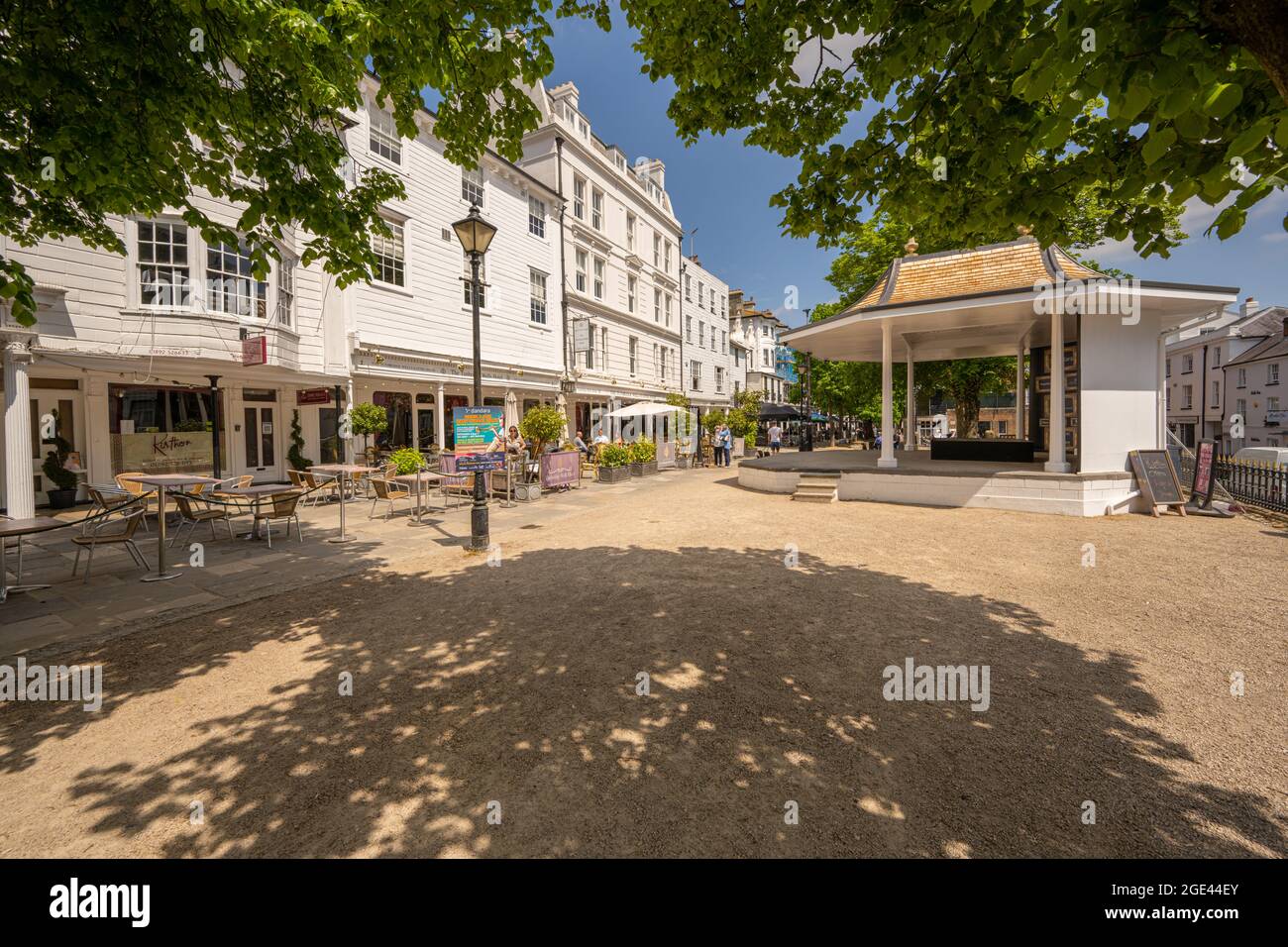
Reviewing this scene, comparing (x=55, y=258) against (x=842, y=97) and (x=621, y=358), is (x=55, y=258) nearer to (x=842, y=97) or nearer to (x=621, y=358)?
(x=842, y=97)

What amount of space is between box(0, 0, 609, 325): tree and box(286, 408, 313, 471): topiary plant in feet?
38.1

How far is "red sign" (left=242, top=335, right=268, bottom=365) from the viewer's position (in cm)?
1175

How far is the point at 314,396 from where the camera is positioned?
15.8 meters

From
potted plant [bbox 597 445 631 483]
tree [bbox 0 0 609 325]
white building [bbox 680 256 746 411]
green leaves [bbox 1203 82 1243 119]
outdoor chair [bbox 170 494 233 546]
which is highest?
white building [bbox 680 256 746 411]

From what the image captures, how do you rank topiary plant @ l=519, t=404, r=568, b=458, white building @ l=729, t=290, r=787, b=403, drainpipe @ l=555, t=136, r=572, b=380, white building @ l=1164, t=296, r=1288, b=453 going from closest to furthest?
topiary plant @ l=519, t=404, r=568, b=458, drainpipe @ l=555, t=136, r=572, b=380, white building @ l=1164, t=296, r=1288, b=453, white building @ l=729, t=290, r=787, b=403

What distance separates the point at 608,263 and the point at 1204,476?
24.4 m

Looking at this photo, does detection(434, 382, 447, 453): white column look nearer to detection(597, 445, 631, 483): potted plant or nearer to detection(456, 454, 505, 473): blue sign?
detection(597, 445, 631, 483): potted plant

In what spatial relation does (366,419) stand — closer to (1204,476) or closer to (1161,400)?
(1204,476)

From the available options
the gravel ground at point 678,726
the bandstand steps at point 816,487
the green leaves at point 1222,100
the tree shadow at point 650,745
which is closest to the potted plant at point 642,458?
the bandstand steps at point 816,487

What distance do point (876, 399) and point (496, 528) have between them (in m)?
34.5

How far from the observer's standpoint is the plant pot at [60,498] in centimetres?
1203

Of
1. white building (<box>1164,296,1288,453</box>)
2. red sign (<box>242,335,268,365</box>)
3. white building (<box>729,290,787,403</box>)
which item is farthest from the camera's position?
white building (<box>729,290,787,403</box>)

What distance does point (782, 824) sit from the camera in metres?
2.63

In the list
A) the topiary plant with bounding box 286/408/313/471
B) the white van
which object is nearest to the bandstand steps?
the topiary plant with bounding box 286/408/313/471
